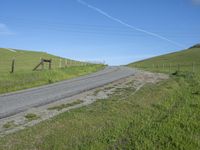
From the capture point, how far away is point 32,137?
779cm

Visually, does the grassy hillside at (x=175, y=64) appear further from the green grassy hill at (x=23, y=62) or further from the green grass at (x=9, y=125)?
the green grass at (x=9, y=125)

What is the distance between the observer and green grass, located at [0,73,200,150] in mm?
7118

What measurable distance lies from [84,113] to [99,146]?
389cm

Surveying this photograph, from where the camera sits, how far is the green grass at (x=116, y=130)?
712 centimetres

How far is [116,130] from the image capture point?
8266 mm

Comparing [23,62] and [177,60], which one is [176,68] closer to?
[177,60]

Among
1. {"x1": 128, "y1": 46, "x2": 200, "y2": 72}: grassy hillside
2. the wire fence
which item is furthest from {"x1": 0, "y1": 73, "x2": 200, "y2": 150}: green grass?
{"x1": 128, "y1": 46, "x2": 200, "y2": 72}: grassy hillside

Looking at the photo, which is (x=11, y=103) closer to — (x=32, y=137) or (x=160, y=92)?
(x=32, y=137)

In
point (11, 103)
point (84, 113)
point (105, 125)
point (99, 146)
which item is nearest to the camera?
point (99, 146)

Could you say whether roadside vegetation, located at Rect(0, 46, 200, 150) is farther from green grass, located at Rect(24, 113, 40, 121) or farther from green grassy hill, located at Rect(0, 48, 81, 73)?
green grassy hill, located at Rect(0, 48, 81, 73)

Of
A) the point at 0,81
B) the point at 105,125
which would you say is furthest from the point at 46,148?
the point at 0,81

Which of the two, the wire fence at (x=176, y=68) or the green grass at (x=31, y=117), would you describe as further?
the wire fence at (x=176, y=68)

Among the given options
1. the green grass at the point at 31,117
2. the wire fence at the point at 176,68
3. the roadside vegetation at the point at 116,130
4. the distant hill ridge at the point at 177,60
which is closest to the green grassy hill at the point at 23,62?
the wire fence at the point at 176,68

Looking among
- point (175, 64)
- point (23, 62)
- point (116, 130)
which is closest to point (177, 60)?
point (175, 64)
